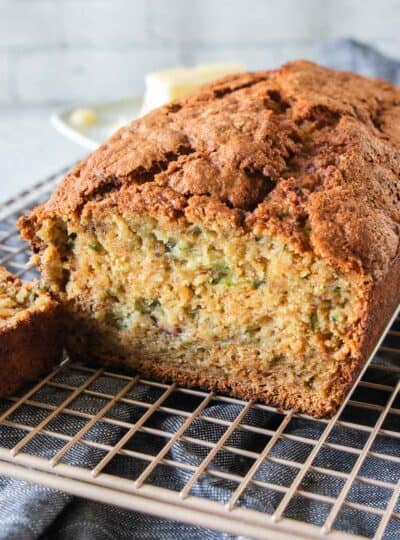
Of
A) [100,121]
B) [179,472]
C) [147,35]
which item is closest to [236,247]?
[179,472]

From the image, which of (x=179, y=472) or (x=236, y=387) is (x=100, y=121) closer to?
(x=236, y=387)

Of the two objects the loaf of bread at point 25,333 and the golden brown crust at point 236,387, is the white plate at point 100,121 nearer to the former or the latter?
the loaf of bread at point 25,333

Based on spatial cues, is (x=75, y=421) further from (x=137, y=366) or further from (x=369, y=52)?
(x=369, y=52)

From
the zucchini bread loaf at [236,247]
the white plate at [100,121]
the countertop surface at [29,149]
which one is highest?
the zucchini bread loaf at [236,247]

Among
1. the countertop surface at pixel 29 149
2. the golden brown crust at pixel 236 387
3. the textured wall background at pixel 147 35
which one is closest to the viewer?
the golden brown crust at pixel 236 387

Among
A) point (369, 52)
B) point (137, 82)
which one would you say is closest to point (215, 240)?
point (369, 52)

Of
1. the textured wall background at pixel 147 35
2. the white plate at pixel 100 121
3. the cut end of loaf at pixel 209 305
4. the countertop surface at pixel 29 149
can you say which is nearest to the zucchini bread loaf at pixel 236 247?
the cut end of loaf at pixel 209 305
